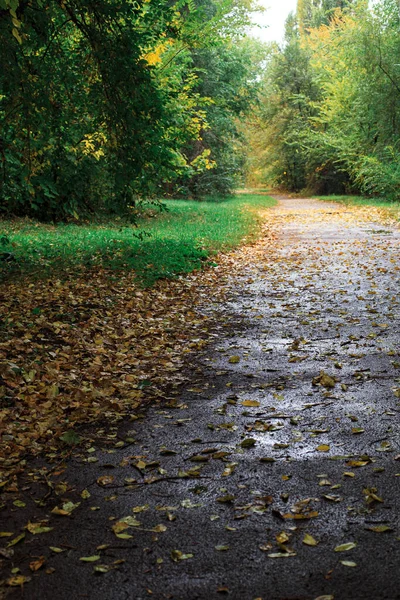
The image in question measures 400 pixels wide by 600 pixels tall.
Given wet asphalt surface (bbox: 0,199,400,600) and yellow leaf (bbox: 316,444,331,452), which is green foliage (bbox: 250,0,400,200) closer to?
wet asphalt surface (bbox: 0,199,400,600)

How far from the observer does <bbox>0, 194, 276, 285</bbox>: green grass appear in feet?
35.2

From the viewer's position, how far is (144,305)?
8781 millimetres

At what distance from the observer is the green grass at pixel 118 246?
1074 centimetres

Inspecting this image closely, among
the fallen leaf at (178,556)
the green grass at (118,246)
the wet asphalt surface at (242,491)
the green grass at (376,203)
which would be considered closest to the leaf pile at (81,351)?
the wet asphalt surface at (242,491)

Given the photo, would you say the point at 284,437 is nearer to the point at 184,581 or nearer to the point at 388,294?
the point at 184,581

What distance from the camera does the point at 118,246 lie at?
13047mm

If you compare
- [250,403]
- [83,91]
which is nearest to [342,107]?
[83,91]

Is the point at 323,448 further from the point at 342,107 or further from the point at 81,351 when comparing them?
the point at 342,107

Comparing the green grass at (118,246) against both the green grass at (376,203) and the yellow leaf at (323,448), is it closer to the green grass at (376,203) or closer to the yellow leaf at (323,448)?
the yellow leaf at (323,448)

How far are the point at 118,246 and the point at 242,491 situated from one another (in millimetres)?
9864

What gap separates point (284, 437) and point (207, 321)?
3889 mm

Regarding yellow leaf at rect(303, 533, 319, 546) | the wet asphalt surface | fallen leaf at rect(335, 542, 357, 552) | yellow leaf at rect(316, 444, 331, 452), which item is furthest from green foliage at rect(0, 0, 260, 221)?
fallen leaf at rect(335, 542, 357, 552)

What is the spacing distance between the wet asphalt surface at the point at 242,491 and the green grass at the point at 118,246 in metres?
4.59

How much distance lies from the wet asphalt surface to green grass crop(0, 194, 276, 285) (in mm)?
4594
